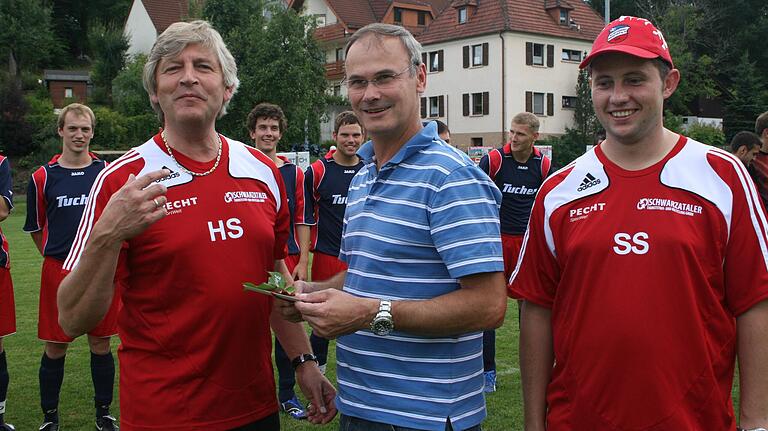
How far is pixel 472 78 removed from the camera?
147ft

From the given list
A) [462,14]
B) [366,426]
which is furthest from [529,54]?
[366,426]

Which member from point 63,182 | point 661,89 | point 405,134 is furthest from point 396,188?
point 63,182

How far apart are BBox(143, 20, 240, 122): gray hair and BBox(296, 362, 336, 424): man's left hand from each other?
1.36 metres

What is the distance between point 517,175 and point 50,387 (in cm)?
575

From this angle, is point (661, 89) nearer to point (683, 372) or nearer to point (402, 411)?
point (683, 372)

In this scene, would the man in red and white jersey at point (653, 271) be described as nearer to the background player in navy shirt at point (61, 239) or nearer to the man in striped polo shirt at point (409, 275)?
the man in striped polo shirt at point (409, 275)

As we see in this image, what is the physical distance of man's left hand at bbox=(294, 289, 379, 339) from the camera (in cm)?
249

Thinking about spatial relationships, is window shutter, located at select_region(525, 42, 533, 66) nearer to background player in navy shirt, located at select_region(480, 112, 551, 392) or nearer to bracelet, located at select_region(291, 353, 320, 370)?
background player in navy shirt, located at select_region(480, 112, 551, 392)

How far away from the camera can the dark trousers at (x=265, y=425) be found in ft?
9.99

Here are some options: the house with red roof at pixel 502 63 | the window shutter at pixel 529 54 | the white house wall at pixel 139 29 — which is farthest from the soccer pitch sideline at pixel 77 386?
the white house wall at pixel 139 29

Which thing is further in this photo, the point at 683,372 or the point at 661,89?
the point at 661,89

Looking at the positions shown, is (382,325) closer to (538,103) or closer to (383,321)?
(383,321)

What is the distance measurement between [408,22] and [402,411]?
5257cm

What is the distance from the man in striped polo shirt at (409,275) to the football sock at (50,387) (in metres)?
4.40
